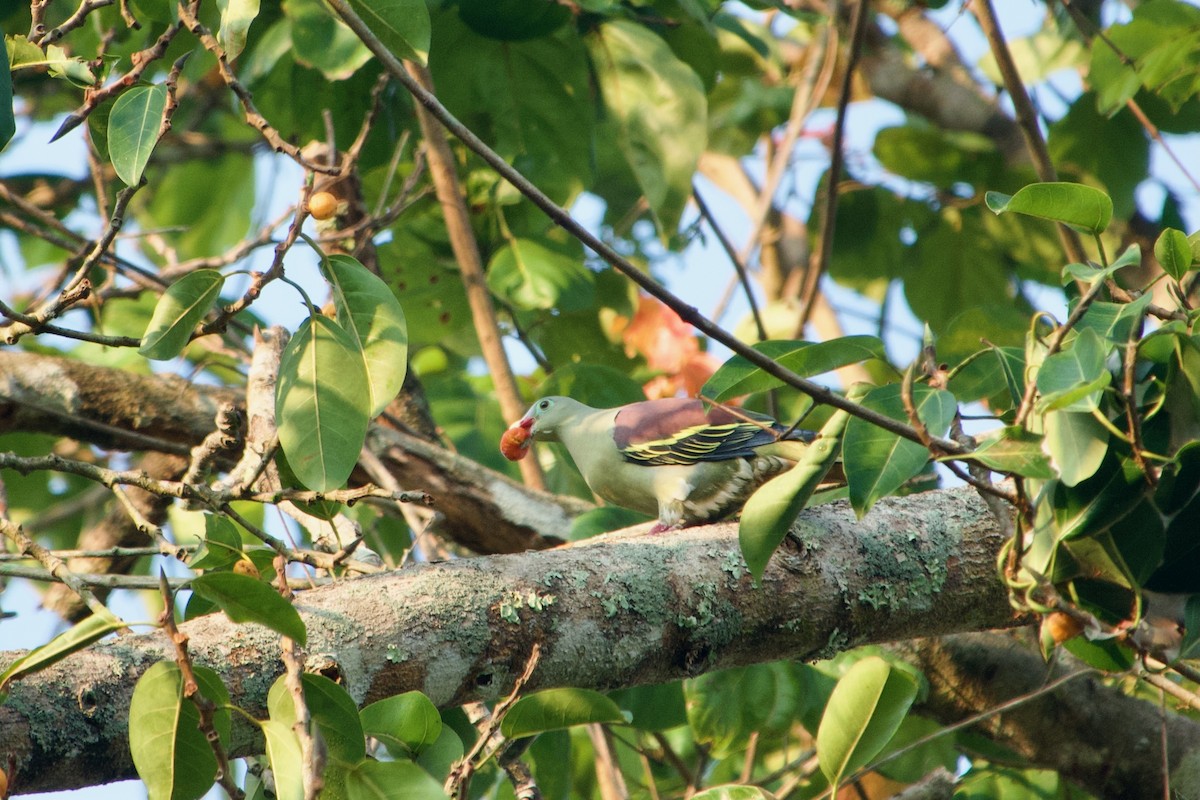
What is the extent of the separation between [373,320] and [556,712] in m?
0.69

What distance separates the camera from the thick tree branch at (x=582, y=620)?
1599 millimetres

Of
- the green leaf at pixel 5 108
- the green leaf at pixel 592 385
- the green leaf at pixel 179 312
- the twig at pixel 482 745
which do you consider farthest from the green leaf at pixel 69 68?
the green leaf at pixel 592 385

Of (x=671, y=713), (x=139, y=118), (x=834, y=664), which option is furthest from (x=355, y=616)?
(x=834, y=664)

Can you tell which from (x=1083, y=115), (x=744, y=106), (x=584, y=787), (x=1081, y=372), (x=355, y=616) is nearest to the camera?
(x=1081, y=372)

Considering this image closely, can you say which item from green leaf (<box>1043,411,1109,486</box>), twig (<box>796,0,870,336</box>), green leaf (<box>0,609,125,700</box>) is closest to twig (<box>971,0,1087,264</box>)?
twig (<box>796,0,870,336</box>)

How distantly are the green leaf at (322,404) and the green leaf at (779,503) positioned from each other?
627mm

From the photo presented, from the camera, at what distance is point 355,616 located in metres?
1.80

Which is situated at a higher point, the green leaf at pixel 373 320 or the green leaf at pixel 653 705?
the green leaf at pixel 373 320

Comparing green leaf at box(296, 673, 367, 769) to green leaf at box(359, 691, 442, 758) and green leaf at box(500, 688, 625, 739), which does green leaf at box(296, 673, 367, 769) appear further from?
green leaf at box(500, 688, 625, 739)

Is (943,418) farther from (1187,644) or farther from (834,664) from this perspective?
(834,664)

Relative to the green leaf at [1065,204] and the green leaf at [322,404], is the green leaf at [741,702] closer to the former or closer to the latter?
the green leaf at [322,404]

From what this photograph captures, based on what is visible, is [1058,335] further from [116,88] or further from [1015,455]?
[116,88]

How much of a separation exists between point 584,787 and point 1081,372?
266cm

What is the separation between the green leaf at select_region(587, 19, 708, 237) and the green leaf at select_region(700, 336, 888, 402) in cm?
139
